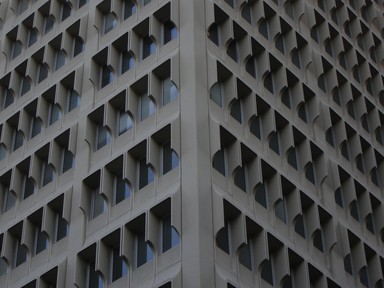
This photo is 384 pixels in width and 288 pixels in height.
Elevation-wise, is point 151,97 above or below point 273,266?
above

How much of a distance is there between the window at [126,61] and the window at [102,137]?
294 cm

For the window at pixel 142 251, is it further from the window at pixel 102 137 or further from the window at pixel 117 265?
the window at pixel 102 137

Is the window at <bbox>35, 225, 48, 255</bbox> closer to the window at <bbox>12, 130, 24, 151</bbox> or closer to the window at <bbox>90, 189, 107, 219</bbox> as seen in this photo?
the window at <bbox>90, 189, 107, 219</bbox>

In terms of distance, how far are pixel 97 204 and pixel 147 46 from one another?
26.3 feet

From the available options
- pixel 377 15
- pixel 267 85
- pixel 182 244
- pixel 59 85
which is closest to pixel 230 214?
pixel 182 244

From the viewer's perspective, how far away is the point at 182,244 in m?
38.3

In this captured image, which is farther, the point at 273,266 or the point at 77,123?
the point at 77,123

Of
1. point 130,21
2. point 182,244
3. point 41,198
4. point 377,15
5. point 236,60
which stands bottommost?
point 182,244

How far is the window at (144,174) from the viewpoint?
140 feet

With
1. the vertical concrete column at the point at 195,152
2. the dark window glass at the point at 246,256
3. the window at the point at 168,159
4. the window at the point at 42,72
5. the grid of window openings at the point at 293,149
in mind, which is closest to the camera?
the vertical concrete column at the point at 195,152

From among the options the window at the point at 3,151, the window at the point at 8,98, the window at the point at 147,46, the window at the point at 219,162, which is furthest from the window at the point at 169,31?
the window at the point at 8,98

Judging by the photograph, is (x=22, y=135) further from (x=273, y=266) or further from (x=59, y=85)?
(x=273, y=266)

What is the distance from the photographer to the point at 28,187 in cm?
4991

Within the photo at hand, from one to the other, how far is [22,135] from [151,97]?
34.5 feet
